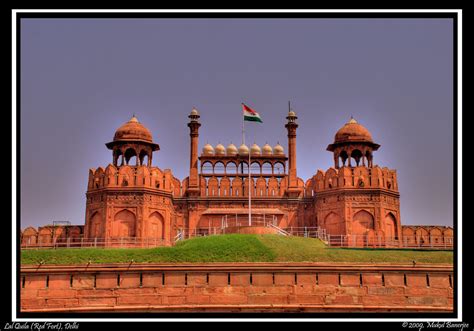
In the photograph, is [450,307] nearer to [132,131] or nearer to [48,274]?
[48,274]

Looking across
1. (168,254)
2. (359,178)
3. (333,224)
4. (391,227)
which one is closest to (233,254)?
(168,254)

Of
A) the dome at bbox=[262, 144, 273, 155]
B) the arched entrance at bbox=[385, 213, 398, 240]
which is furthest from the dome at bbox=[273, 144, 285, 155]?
the arched entrance at bbox=[385, 213, 398, 240]

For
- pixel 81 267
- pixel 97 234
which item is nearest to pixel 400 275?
pixel 81 267

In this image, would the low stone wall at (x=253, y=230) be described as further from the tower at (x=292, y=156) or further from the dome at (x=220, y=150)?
the dome at (x=220, y=150)

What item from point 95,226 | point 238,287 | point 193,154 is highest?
point 193,154

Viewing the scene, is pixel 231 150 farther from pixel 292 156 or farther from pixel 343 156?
pixel 343 156

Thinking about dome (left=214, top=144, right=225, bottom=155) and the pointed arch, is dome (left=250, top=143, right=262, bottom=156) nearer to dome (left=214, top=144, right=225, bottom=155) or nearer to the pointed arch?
dome (left=214, top=144, right=225, bottom=155)
